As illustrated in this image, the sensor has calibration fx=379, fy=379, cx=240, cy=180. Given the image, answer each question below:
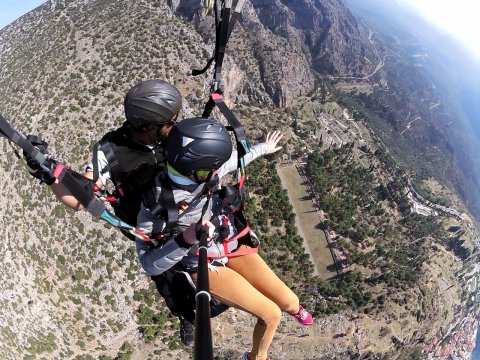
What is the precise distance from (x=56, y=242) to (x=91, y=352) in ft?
31.6

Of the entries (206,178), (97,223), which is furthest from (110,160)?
(97,223)

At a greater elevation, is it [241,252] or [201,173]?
[201,173]

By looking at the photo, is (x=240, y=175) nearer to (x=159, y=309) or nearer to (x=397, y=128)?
(x=159, y=309)

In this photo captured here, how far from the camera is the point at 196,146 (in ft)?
17.0

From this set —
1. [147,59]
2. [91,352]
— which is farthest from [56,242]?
[147,59]

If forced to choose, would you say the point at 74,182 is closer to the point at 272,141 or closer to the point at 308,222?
the point at 272,141

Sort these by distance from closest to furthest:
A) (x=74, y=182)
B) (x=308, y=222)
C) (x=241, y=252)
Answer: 1. (x=74, y=182)
2. (x=241, y=252)
3. (x=308, y=222)

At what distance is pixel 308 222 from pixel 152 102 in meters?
53.9

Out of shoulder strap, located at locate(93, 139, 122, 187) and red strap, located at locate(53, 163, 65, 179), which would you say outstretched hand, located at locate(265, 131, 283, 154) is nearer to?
shoulder strap, located at locate(93, 139, 122, 187)

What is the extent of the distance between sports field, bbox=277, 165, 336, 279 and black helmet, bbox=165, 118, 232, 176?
51.8 m

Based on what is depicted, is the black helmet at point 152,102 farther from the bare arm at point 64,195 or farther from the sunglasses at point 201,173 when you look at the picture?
the bare arm at point 64,195

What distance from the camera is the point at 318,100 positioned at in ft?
335

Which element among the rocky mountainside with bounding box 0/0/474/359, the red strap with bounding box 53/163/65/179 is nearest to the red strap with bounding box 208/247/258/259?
the red strap with bounding box 53/163/65/179

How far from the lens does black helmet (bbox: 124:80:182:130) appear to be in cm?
647
